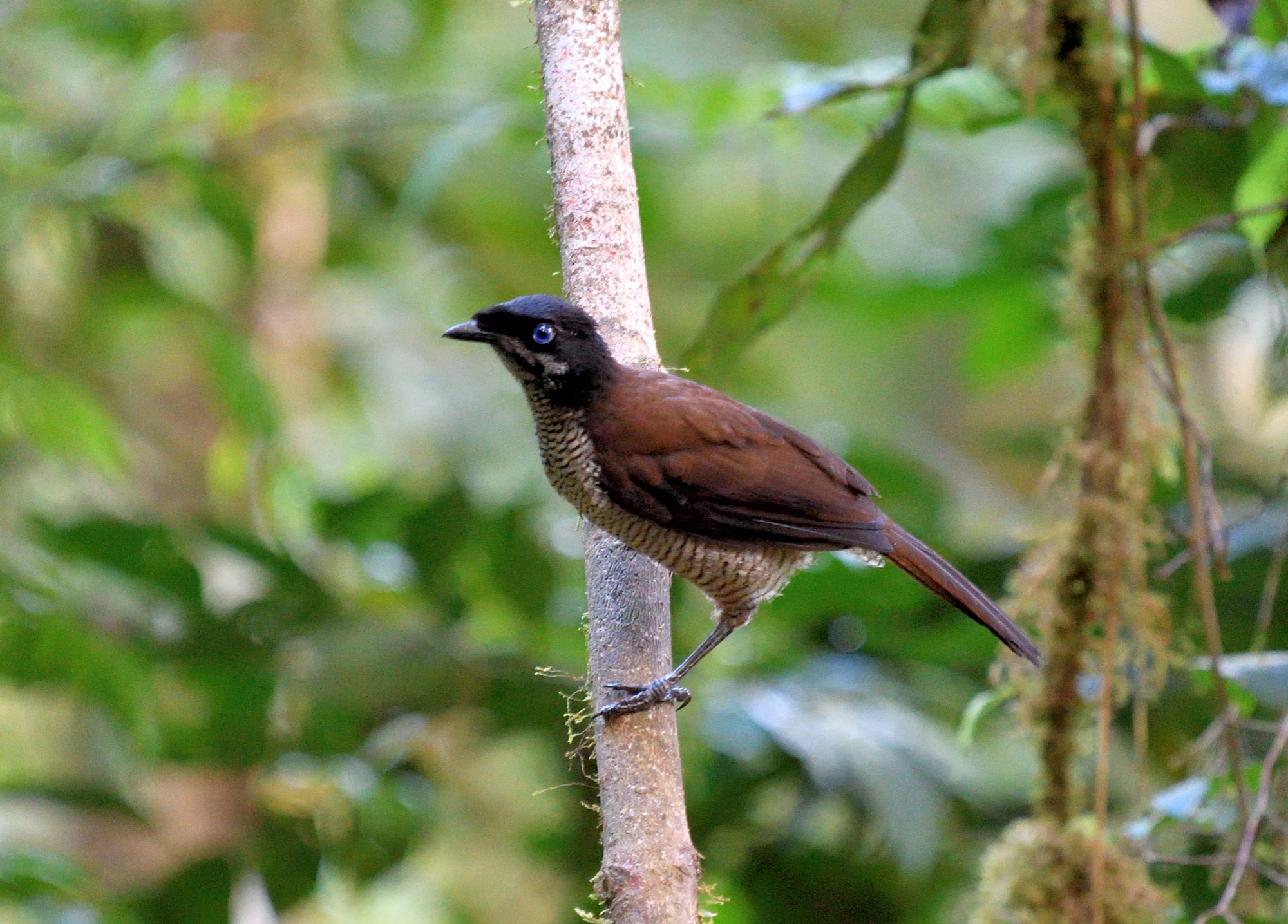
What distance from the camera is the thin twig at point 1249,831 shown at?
8.74 ft

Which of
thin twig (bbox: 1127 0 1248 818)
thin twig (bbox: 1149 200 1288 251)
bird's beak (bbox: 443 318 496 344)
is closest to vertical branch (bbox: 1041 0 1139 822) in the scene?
thin twig (bbox: 1127 0 1248 818)

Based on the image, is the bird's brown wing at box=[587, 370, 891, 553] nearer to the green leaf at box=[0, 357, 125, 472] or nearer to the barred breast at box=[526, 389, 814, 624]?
the barred breast at box=[526, 389, 814, 624]

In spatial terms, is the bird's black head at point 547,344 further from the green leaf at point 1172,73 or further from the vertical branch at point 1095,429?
the green leaf at point 1172,73

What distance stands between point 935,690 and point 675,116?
6.78ft

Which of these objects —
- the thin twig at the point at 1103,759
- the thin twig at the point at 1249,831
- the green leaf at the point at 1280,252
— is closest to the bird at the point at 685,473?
the thin twig at the point at 1103,759

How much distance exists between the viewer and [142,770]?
4.32 metres

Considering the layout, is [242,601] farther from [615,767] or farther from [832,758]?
[615,767]

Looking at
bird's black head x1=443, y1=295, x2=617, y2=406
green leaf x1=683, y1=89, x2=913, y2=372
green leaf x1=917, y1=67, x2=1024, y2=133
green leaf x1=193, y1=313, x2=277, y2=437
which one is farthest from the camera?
green leaf x1=193, y1=313, x2=277, y2=437

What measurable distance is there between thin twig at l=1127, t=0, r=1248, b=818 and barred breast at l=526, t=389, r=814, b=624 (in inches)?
35.4

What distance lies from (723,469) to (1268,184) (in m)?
1.49

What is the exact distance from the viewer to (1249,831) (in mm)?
2744

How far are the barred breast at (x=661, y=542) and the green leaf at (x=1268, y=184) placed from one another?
134 centimetres

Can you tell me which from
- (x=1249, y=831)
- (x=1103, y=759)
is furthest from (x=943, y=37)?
(x=1249, y=831)

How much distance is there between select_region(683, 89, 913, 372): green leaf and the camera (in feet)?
10.2
